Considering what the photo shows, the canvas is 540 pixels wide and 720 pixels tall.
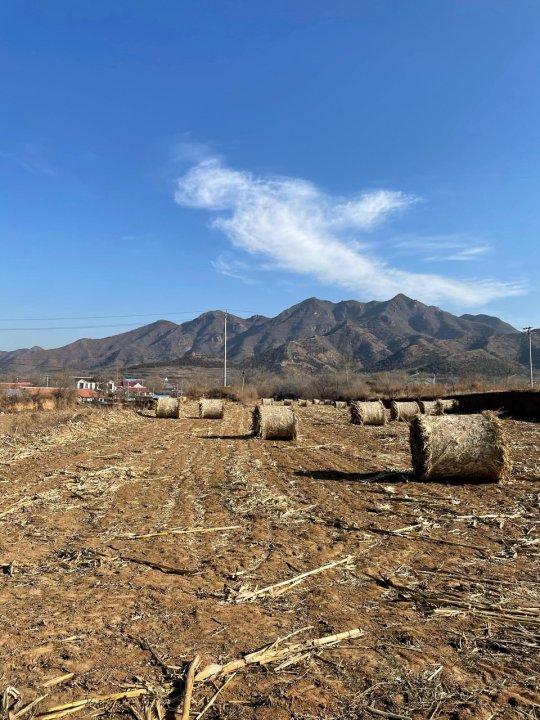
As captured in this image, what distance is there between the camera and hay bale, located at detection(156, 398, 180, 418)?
3594 cm

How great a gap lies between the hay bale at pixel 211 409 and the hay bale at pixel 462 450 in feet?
79.4

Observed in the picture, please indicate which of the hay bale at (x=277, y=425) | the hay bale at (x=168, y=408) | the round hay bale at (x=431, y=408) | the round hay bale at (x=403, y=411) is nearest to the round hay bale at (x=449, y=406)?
the round hay bale at (x=431, y=408)

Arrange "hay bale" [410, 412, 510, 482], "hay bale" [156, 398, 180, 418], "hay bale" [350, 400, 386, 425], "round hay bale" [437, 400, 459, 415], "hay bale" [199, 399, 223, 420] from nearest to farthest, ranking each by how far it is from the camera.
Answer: "hay bale" [410, 412, 510, 482]
"hay bale" [350, 400, 386, 425]
"hay bale" [199, 399, 223, 420]
"round hay bale" [437, 400, 459, 415]
"hay bale" [156, 398, 180, 418]

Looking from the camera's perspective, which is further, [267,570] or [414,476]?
[414,476]

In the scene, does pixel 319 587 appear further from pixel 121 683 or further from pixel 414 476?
pixel 414 476

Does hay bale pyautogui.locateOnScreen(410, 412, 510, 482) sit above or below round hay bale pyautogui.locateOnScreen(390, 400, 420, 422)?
above

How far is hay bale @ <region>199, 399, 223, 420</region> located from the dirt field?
23140 millimetres

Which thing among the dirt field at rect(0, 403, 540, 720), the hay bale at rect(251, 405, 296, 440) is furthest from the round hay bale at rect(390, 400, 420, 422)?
the dirt field at rect(0, 403, 540, 720)

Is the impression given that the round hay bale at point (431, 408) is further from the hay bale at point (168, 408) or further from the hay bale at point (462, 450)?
the hay bale at point (462, 450)

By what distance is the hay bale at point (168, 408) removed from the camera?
35938 millimetres

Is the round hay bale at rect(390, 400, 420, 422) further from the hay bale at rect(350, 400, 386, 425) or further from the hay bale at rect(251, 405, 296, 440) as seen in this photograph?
the hay bale at rect(251, 405, 296, 440)

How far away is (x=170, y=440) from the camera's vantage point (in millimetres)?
20672

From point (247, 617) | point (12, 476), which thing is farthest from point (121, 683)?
point (12, 476)

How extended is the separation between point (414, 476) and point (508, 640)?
24.3ft
